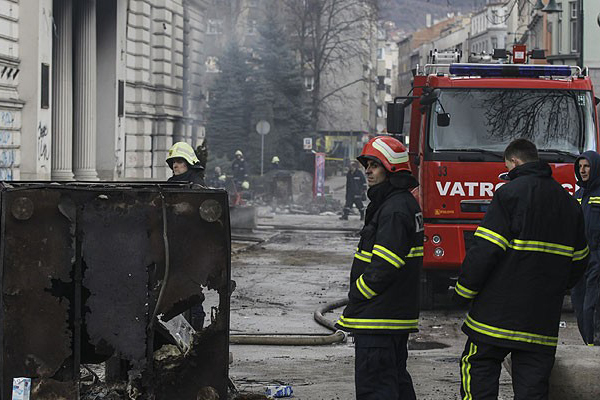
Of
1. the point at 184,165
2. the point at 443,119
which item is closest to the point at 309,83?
the point at 443,119

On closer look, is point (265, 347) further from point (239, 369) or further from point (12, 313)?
point (12, 313)

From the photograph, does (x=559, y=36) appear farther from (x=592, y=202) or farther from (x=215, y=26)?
(x=592, y=202)

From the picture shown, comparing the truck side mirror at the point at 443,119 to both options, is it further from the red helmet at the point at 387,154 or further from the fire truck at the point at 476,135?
the red helmet at the point at 387,154

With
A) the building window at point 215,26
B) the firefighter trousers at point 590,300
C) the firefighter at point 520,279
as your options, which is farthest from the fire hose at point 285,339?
the building window at point 215,26

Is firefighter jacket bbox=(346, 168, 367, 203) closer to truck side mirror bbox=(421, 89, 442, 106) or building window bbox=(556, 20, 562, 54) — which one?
building window bbox=(556, 20, 562, 54)

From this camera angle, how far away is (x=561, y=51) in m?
47.1

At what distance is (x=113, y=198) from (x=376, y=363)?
67.6 inches

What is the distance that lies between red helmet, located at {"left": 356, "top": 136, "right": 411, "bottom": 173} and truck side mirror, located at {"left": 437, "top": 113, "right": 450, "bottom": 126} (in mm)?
6219

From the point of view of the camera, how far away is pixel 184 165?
996 centimetres

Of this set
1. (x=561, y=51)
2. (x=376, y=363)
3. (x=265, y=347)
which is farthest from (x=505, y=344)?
(x=561, y=51)

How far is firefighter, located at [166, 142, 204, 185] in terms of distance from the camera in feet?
32.2

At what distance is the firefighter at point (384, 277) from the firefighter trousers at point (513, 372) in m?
0.44

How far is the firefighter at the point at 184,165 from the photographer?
9.80 m

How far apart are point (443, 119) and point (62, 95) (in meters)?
14.6
